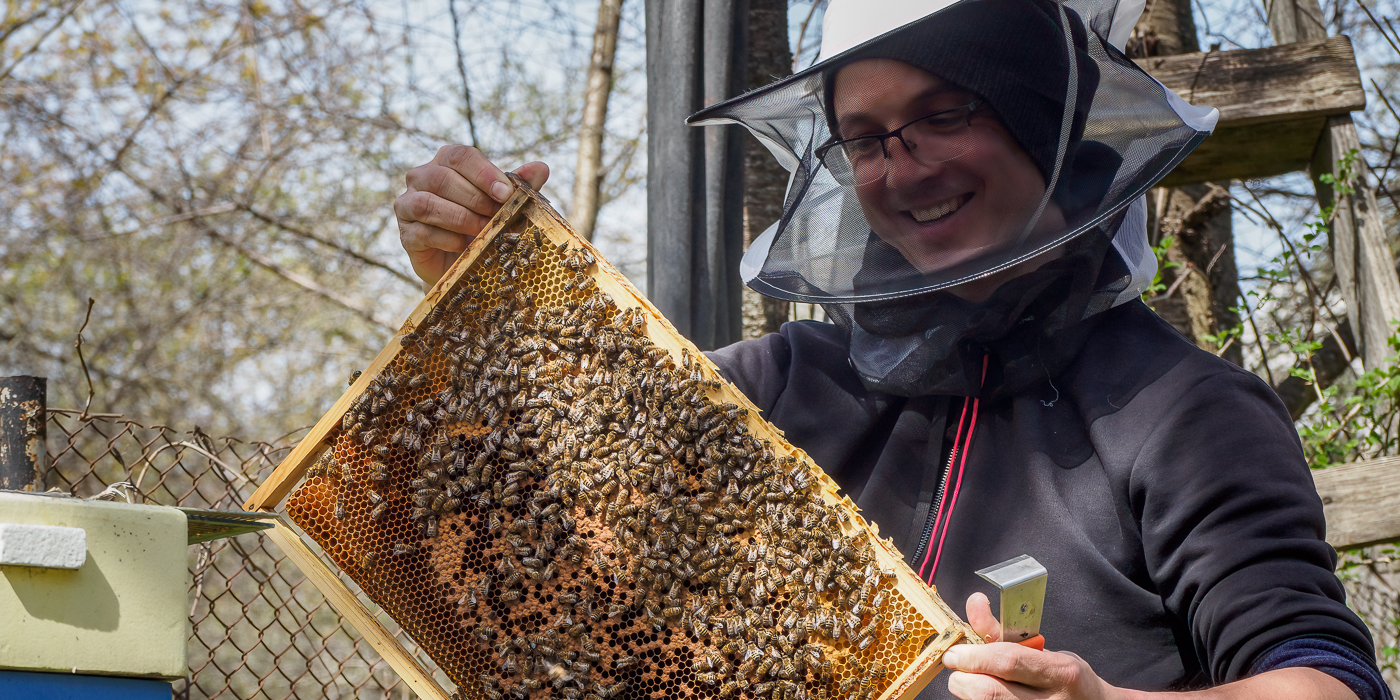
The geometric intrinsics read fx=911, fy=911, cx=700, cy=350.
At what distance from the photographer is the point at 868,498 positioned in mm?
2486

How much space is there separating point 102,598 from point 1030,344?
213 cm

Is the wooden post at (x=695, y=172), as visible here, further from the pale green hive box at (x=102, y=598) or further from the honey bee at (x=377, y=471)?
the pale green hive box at (x=102, y=598)

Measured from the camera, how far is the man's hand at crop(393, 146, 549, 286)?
7.77 ft

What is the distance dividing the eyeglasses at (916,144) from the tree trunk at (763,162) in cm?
180

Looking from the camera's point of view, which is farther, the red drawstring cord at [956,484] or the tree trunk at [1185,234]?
the tree trunk at [1185,234]

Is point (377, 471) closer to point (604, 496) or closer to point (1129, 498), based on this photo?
point (604, 496)

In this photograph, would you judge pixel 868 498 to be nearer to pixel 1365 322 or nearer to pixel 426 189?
pixel 426 189

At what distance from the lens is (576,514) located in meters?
2.14

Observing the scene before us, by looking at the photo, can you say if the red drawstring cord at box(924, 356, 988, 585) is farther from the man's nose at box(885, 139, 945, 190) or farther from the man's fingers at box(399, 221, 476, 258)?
the man's fingers at box(399, 221, 476, 258)

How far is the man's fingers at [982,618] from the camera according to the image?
177 cm

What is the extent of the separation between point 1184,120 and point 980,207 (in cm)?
56

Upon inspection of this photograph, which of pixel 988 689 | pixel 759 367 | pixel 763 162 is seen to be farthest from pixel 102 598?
pixel 763 162

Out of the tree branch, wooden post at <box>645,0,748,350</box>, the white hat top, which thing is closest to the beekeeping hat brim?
the white hat top

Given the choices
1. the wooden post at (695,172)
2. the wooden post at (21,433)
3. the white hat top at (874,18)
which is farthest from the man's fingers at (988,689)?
the wooden post at (21,433)
